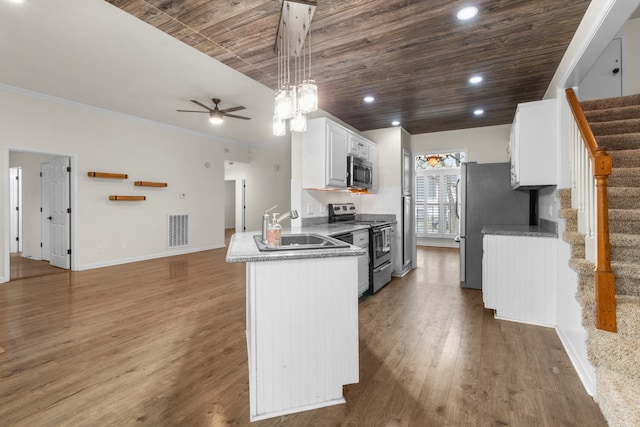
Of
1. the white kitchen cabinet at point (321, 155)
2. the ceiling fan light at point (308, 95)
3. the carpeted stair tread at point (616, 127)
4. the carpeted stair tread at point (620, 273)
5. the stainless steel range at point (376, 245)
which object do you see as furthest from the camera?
the stainless steel range at point (376, 245)

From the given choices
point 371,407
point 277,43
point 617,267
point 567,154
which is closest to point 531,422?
point 371,407

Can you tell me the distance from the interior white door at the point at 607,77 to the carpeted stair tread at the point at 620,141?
1.67 metres

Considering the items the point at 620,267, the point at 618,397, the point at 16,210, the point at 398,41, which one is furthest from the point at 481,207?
the point at 16,210

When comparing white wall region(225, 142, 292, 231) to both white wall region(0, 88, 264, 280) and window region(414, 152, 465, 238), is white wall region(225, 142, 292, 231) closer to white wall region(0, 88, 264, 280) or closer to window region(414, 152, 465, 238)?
white wall region(0, 88, 264, 280)

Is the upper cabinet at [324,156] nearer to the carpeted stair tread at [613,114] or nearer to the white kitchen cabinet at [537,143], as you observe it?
the white kitchen cabinet at [537,143]

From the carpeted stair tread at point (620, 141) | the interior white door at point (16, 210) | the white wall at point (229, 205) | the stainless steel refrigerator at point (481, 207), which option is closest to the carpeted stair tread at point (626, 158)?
the carpeted stair tread at point (620, 141)

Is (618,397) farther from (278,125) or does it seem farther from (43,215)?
(43,215)

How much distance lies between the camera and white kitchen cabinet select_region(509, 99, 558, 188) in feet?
9.93

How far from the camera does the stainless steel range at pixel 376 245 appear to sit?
401cm

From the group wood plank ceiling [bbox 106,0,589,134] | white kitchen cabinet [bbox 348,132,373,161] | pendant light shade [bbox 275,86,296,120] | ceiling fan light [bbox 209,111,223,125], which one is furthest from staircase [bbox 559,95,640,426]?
ceiling fan light [bbox 209,111,223,125]

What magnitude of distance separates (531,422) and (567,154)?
2294mm

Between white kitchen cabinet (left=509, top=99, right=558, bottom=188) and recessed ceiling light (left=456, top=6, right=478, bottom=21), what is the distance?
1.27m

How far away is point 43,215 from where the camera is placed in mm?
6000

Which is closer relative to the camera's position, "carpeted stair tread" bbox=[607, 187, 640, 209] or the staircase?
the staircase
